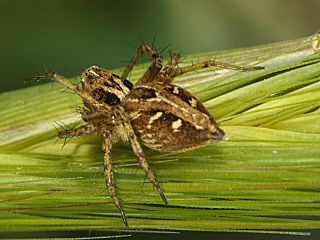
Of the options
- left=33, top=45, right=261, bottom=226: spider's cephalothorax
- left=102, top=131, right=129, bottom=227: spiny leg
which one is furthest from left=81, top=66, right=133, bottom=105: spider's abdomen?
left=102, top=131, right=129, bottom=227: spiny leg

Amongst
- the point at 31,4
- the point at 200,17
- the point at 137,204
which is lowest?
the point at 137,204

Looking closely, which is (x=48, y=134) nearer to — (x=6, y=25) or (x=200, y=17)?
(x=6, y=25)

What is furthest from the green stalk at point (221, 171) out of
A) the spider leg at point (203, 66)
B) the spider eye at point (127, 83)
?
the spider eye at point (127, 83)

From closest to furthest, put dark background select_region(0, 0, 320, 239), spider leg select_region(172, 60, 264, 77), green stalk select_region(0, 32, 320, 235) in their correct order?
green stalk select_region(0, 32, 320, 235), spider leg select_region(172, 60, 264, 77), dark background select_region(0, 0, 320, 239)

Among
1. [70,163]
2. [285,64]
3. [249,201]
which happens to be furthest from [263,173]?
[70,163]

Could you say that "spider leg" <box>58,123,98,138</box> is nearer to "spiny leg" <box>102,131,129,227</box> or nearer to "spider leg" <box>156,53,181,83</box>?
"spiny leg" <box>102,131,129,227</box>

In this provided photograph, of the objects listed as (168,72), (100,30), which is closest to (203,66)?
(168,72)
